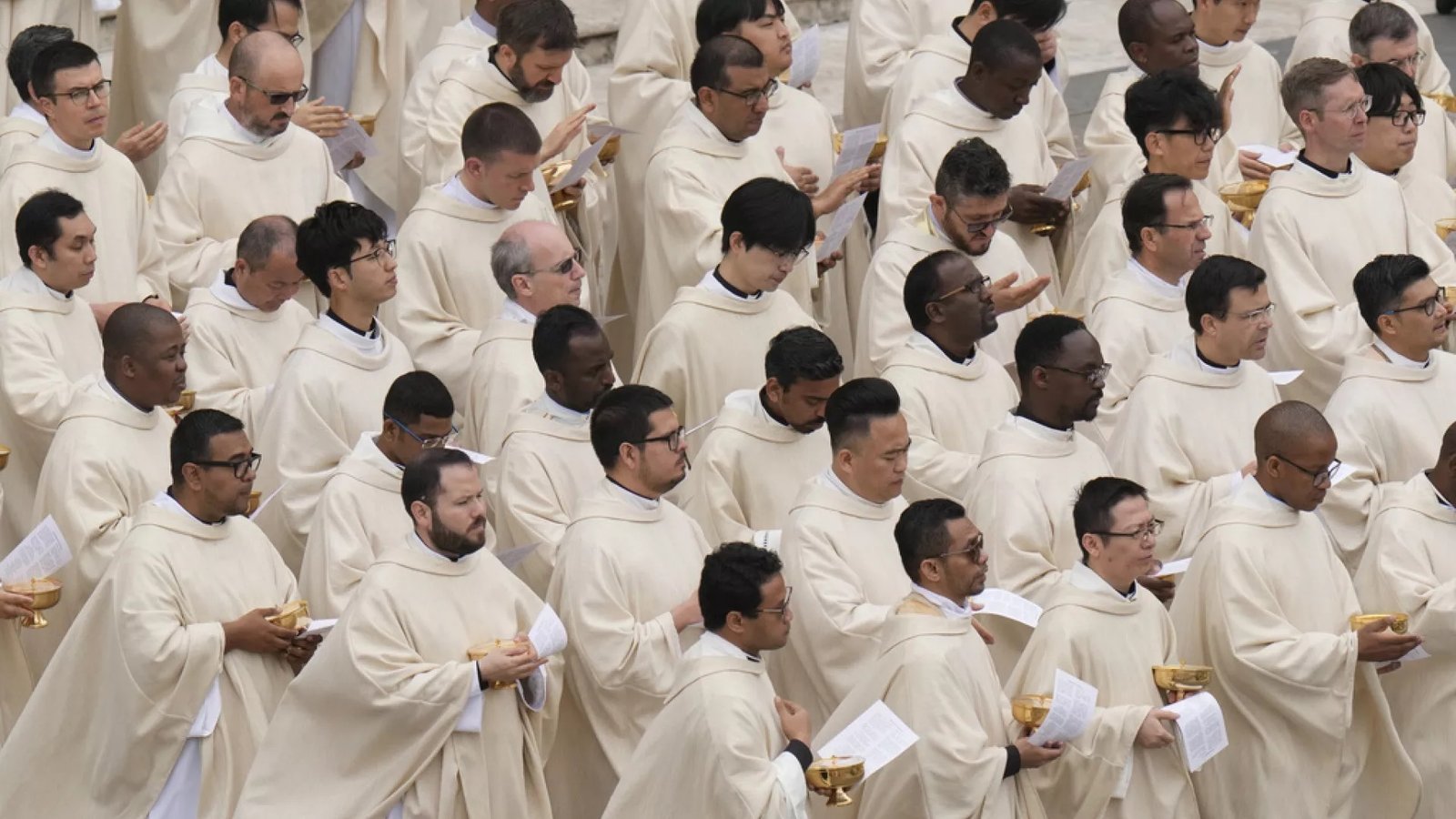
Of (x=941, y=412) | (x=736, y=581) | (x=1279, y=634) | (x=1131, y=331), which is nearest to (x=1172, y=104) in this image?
(x=1131, y=331)

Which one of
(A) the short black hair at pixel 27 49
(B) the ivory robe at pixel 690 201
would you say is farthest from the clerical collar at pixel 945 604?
(A) the short black hair at pixel 27 49

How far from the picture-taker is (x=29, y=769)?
8.72 meters

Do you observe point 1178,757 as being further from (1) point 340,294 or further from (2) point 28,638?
(2) point 28,638

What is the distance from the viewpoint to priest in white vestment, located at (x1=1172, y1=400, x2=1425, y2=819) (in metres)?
8.78

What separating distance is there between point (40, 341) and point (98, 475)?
86cm

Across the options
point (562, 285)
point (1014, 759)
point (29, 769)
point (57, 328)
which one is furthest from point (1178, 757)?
point (57, 328)

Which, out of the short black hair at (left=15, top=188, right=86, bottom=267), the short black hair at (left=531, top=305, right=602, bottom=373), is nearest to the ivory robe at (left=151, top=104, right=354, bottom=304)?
the short black hair at (left=15, top=188, right=86, bottom=267)

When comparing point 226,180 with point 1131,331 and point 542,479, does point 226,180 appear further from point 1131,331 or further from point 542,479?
point 1131,331

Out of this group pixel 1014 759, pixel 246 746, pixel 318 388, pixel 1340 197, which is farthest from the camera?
pixel 1340 197

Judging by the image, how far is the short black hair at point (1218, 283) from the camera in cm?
945

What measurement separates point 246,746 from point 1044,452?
2526mm

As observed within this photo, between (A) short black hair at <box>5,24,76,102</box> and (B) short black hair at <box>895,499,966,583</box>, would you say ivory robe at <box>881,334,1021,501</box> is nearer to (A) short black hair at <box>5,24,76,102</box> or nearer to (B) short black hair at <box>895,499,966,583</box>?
(B) short black hair at <box>895,499,966,583</box>

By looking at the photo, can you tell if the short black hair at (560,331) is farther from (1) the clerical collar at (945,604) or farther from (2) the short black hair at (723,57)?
(2) the short black hair at (723,57)

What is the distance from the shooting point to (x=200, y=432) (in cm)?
844
